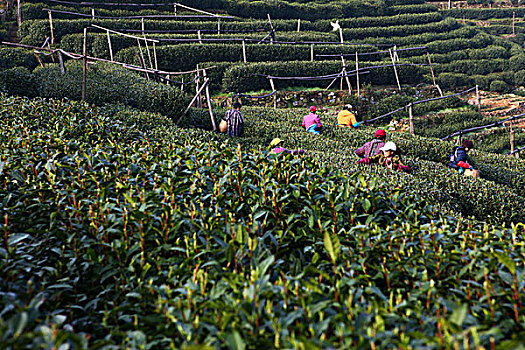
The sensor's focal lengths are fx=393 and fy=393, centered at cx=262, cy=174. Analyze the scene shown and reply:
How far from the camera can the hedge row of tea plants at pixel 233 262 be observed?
2.07m

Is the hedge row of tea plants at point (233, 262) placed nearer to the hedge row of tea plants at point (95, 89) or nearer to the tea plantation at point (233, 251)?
the tea plantation at point (233, 251)

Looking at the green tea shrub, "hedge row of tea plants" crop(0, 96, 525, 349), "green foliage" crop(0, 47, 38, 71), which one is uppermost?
"green foliage" crop(0, 47, 38, 71)

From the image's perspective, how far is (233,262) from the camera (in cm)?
277

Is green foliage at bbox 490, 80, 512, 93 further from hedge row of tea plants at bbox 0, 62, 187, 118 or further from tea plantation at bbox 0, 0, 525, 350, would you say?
hedge row of tea plants at bbox 0, 62, 187, 118

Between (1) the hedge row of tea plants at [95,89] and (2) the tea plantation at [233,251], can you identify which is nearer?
(2) the tea plantation at [233,251]

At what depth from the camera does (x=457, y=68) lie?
3027 centimetres

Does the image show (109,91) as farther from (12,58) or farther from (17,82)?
(12,58)

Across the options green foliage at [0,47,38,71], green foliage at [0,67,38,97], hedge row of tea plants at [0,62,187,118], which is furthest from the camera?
green foliage at [0,47,38,71]

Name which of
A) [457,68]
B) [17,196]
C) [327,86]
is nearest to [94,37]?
[327,86]

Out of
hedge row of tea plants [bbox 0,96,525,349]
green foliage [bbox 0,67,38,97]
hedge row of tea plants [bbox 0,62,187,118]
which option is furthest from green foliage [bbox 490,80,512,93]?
green foliage [bbox 0,67,38,97]

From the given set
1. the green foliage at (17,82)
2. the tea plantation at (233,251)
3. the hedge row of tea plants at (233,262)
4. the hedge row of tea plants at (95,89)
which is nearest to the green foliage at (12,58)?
the hedge row of tea plants at (95,89)

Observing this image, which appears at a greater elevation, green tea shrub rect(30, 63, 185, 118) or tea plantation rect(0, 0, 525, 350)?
green tea shrub rect(30, 63, 185, 118)

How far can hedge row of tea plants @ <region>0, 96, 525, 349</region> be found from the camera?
81.6 inches

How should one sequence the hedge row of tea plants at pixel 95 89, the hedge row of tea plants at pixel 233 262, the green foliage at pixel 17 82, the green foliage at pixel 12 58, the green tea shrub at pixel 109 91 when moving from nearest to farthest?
the hedge row of tea plants at pixel 233 262 → the green foliage at pixel 17 82 → the hedge row of tea plants at pixel 95 89 → the green tea shrub at pixel 109 91 → the green foliage at pixel 12 58
